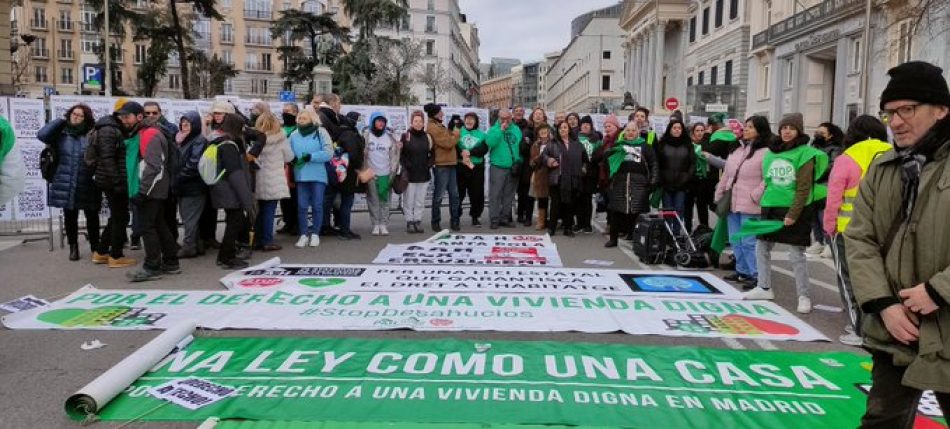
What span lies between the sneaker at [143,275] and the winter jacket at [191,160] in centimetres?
119

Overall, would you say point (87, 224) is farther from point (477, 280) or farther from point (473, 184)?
point (473, 184)

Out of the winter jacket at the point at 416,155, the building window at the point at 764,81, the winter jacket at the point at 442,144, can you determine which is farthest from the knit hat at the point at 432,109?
the building window at the point at 764,81

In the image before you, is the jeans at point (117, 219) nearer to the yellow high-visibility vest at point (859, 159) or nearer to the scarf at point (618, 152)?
the scarf at point (618, 152)

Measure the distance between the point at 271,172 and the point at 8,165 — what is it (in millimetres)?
4631

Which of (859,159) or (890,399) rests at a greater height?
(859,159)

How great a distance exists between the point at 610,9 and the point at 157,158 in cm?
13331

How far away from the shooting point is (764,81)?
45406 millimetres

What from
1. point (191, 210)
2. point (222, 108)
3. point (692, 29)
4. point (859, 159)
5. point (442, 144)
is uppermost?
point (692, 29)

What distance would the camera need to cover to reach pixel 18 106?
36.2 ft

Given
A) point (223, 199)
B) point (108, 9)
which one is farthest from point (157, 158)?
point (108, 9)

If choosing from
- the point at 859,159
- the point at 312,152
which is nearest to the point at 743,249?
the point at 859,159

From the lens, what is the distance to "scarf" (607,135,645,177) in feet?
32.9

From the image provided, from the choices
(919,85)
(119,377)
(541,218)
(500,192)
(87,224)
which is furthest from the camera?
(500,192)

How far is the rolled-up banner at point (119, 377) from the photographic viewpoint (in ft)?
12.6
